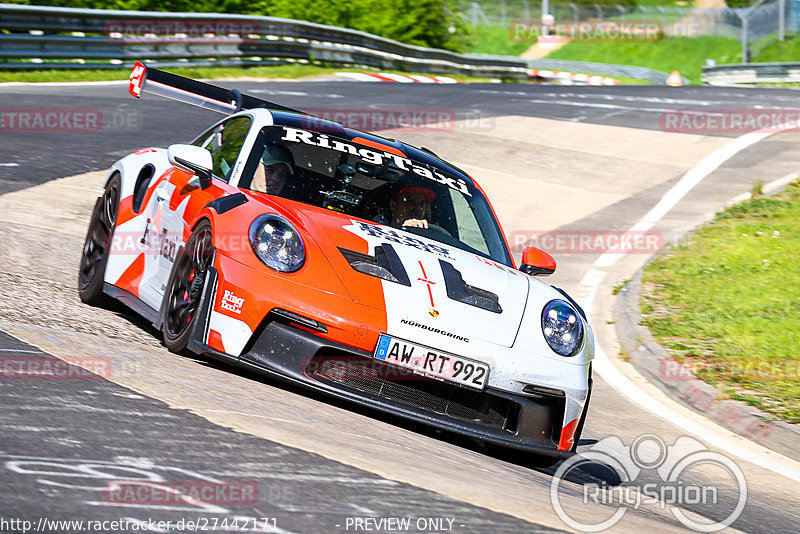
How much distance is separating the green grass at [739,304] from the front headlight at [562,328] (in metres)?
2.09

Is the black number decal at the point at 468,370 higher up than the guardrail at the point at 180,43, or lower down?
lower down

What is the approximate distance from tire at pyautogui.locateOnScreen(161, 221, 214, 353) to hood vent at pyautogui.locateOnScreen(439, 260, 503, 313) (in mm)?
1162

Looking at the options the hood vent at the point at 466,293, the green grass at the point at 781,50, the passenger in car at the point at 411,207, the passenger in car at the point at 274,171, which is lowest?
the hood vent at the point at 466,293

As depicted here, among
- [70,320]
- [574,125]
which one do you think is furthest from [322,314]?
[574,125]

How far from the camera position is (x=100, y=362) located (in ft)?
15.5

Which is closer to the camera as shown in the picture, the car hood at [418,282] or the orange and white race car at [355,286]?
the orange and white race car at [355,286]

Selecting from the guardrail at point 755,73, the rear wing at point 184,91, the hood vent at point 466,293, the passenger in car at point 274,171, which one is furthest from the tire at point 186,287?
the guardrail at point 755,73

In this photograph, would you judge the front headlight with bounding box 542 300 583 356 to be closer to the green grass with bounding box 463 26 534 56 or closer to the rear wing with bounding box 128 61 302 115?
the rear wing with bounding box 128 61 302 115

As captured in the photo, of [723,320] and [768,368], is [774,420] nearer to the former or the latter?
[768,368]

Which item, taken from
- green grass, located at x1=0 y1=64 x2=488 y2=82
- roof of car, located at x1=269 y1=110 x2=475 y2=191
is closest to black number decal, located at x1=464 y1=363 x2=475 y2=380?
roof of car, located at x1=269 y1=110 x2=475 y2=191

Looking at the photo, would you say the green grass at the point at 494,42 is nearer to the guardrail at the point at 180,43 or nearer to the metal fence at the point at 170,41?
the guardrail at the point at 180,43

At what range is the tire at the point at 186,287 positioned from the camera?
518 centimetres

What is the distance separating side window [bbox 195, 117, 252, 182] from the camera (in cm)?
627

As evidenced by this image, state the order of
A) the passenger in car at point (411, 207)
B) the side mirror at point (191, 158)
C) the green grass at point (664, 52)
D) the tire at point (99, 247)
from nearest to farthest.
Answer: the side mirror at point (191, 158)
the passenger in car at point (411, 207)
the tire at point (99, 247)
the green grass at point (664, 52)
